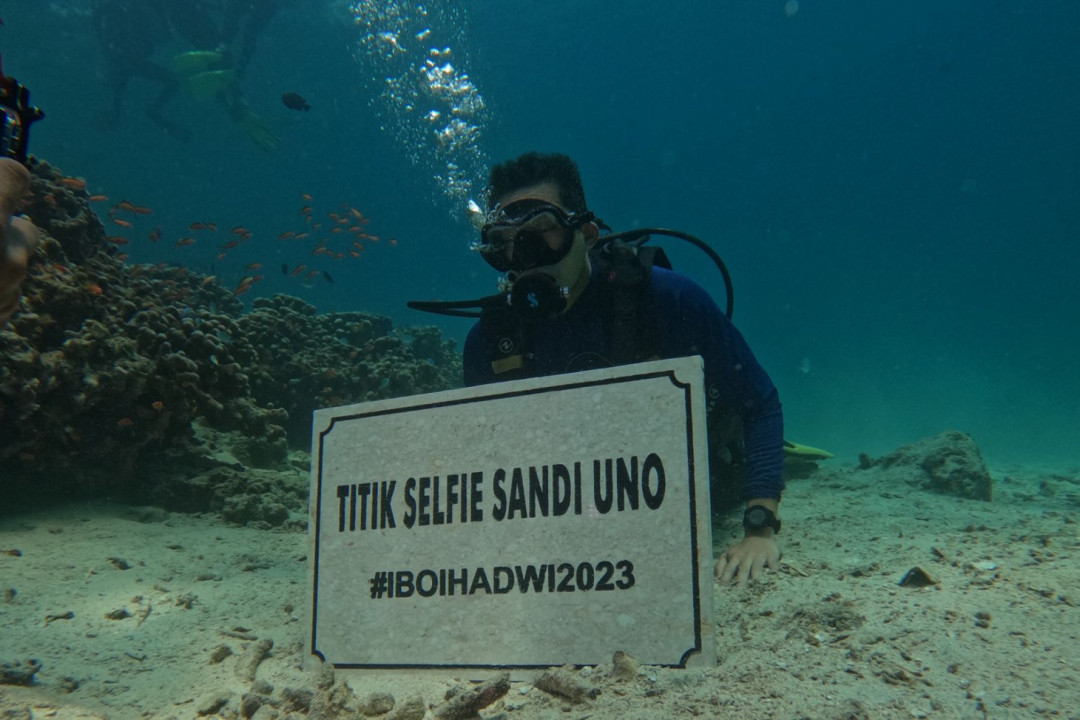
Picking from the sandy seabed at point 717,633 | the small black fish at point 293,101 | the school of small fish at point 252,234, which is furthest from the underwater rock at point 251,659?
the small black fish at point 293,101

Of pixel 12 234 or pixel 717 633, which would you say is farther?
pixel 717 633

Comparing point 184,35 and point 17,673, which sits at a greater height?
point 184,35

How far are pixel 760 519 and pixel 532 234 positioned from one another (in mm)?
1854

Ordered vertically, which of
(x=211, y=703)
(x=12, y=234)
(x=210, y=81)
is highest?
(x=210, y=81)

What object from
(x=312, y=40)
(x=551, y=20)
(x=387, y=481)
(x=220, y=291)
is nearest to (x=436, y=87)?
(x=312, y=40)

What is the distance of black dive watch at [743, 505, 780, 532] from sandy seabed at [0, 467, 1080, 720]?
0.21 meters

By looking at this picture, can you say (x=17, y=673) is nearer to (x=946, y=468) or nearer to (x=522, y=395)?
(x=522, y=395)

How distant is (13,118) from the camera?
113 centimetres

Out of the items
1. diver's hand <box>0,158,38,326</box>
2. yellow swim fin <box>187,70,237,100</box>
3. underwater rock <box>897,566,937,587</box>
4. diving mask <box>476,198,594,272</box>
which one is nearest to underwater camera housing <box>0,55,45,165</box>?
diver's hand <box>0,158,38,326</box>

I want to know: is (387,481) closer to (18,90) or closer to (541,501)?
(541,501)

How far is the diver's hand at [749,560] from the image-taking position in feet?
7.38

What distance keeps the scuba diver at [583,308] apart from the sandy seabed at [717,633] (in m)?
0.77

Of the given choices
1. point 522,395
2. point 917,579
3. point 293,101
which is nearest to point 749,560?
point 917,579

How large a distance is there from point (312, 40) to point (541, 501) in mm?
51703
